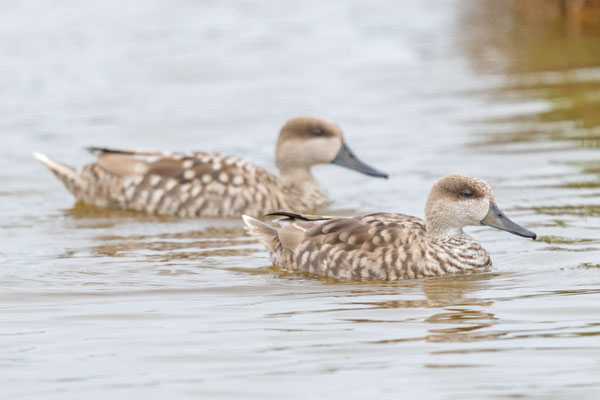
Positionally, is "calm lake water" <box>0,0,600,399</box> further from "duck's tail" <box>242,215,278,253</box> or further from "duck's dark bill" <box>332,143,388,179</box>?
"duck's dark bill" <box>332,143,388,179</box>

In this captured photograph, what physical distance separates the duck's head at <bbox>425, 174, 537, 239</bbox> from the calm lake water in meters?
0.36

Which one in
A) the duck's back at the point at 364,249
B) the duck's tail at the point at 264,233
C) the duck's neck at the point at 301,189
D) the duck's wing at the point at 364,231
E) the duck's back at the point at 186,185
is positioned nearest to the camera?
the duck's back at the point at 364,249

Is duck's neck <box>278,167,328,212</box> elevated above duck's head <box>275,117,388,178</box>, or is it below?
below

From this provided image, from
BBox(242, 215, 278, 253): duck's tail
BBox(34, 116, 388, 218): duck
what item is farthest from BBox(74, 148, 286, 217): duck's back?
BBox(242, 215, 278, 253): duck's tail

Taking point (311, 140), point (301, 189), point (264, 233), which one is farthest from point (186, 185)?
point (264, 233)

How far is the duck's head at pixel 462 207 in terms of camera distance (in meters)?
9.18

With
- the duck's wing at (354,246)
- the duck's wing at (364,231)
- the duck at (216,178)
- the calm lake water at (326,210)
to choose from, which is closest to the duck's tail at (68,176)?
the duck at (216,178)

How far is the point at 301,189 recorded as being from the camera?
496 inches

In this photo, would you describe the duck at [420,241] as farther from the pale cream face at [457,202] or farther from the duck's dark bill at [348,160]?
the duck's dark bill at [348,160]

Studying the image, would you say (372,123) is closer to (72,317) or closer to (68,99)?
(68,99)

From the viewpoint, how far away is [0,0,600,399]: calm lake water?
7.02 meters

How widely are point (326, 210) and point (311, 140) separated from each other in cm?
64

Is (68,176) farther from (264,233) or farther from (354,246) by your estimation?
(354,246)

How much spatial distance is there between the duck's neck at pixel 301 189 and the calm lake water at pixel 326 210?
28 centimetres
